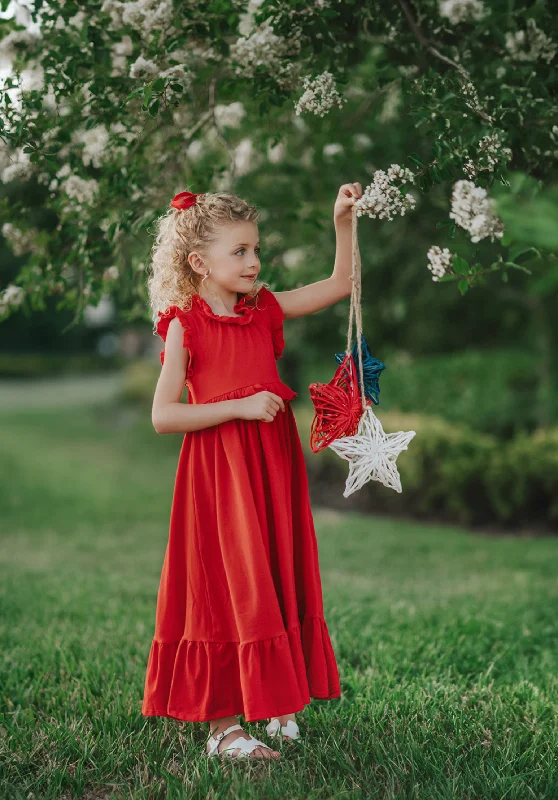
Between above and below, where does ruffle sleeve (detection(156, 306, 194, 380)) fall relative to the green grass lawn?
above

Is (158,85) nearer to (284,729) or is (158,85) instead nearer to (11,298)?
(11,298)

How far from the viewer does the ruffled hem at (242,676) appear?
7.57ft

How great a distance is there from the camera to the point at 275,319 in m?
2.59

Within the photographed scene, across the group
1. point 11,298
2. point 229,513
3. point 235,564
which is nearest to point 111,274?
point 11,298

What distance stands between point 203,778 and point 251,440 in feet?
3.14

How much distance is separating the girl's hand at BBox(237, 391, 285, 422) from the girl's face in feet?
1.17

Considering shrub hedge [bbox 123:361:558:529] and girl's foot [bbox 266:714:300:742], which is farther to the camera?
shrub hedge [bbox 123:361:558:529]

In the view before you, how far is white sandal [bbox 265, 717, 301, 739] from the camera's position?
253cm

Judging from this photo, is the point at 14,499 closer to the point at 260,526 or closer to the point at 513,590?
the point at 513,590

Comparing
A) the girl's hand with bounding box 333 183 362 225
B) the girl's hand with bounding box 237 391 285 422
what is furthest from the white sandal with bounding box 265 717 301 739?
the girl's hand with bounding box 333 183 362 225

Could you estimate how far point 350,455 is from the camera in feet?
7.75

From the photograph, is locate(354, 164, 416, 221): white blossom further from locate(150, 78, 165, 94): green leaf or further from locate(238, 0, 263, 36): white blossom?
locate(238, 0, 263, 36): white blossom

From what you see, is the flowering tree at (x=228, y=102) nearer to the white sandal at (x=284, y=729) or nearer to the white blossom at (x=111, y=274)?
the white blossom at (x=111, y=274)

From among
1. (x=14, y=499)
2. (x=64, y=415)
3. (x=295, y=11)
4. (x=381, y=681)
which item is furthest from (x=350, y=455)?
(x=64, y=415)
